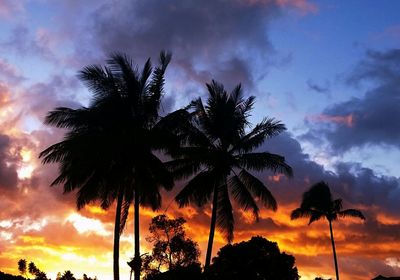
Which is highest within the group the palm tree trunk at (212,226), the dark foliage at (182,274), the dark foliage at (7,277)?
the palm tree trunk at (212,226)

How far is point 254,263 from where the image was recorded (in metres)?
34.3

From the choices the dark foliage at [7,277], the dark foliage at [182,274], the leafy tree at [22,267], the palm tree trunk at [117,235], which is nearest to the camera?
the dark foliage at [7,277]

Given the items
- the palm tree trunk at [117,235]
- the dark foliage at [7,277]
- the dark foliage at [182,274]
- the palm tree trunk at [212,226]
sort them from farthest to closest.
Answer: the dark foliage at [182,274] < the palm tree trunk at [212,226] < the palm tree trunk at [117,235] < the dark foliage at [7,277]

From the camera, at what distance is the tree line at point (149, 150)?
28.3 m

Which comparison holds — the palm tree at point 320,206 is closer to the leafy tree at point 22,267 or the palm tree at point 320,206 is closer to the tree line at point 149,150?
the tree line at point 149,150

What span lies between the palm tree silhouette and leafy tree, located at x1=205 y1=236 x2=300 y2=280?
741 cm

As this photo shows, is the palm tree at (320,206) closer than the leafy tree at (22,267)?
Yes

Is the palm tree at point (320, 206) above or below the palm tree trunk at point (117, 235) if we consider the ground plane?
above

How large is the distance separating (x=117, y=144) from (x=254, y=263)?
1264cm

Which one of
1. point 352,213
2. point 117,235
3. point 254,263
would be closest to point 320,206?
point 352,213

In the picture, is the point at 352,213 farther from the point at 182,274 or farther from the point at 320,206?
the point at 182,274

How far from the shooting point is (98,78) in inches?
1157

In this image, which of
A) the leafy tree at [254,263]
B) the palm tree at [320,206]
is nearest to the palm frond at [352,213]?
the palm tree at [320,206]

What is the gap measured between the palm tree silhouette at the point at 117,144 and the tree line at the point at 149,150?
0.18 feet
